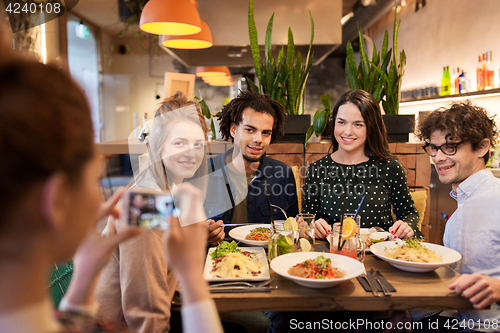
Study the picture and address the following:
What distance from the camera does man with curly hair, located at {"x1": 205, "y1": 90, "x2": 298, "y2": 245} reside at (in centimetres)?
215

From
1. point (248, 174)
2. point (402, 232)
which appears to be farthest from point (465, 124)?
point (248, 174)

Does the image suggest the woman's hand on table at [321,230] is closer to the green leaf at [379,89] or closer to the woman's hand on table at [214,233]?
the woman's hand on table at [214,233]

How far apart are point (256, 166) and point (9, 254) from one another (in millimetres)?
1877

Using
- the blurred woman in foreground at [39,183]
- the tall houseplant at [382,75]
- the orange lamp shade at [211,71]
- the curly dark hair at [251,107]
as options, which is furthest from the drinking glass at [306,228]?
the orange lamp shade at [211,71]

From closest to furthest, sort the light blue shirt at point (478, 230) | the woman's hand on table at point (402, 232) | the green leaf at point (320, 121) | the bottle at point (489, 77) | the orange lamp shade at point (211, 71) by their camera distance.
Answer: the light blue shirt at point (478, 230) < the woman's hand on table at point (402, 232) < the green leaf at point (320, 121) < the bottle at point (489, 77) < the orange lamp shade at point (211, 71)

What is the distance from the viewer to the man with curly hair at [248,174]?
2.15 meters

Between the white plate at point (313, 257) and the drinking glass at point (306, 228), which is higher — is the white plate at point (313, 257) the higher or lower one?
the lower one

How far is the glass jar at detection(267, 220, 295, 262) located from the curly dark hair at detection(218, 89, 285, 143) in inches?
40.0

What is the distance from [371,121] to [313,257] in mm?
1097

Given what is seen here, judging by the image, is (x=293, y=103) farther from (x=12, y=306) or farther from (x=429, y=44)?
(x=429, y=44)

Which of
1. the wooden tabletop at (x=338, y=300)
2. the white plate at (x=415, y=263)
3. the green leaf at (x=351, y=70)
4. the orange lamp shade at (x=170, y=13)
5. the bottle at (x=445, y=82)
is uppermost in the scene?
the orange lamp shade at (x=170, y=13)

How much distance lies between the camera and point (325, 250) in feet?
4.77

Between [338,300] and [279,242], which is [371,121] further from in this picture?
[338,300]

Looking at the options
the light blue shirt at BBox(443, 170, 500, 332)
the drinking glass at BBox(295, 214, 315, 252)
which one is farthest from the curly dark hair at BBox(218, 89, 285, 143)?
the light blue shirt at BBox(443, 170, 500, 332)
